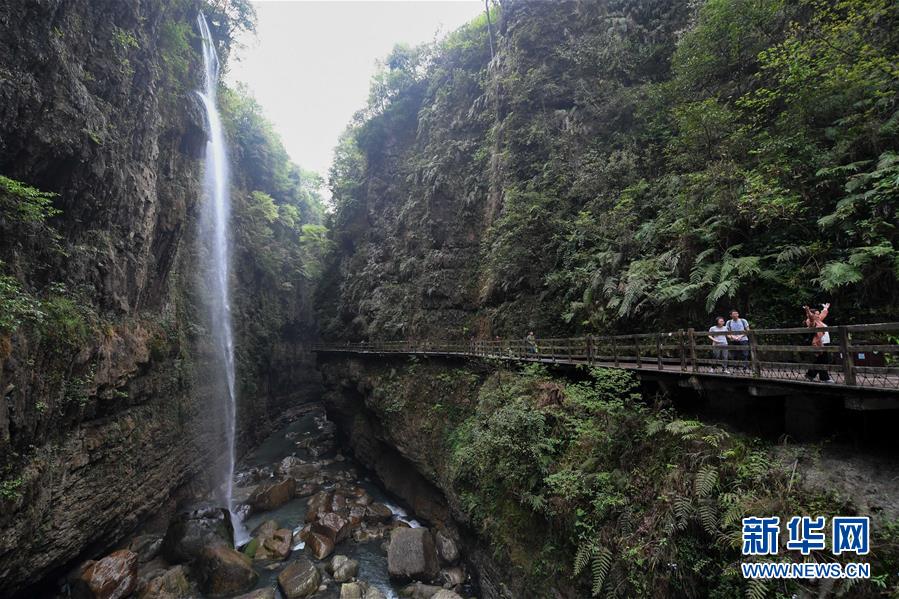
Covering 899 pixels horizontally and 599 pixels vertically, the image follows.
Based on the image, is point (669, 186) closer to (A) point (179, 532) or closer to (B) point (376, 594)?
(B) point (376, 594)

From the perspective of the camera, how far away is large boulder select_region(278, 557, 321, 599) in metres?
12.7

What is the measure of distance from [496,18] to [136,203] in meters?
27.6

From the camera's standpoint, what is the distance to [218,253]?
27.0 m

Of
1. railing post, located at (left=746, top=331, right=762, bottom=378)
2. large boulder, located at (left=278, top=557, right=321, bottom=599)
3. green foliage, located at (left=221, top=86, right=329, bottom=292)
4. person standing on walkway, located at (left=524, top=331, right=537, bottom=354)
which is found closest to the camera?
railing post, located at (left=746, top=331, right=762, bottom=378)

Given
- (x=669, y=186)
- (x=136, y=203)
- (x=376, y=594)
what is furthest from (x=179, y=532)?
(x=669, y=186)

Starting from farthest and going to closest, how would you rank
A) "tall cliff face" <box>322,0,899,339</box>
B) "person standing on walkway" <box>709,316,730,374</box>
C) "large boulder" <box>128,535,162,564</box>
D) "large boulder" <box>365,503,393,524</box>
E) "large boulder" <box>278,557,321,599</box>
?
"large boulder" <box>365,503,393,524</box> < "large boulder" <box>128,535,162,564</box> < "large boulder" <box>278,557,321,599</box> < "tall cliff face" <box>322,0,899,339</box> < "person standing on walkway" <box>709,316,730,374</box>

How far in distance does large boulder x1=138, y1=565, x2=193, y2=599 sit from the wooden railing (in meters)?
13.1

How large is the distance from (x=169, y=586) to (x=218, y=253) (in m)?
20.8

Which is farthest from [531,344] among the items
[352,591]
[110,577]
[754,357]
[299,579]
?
[110,577]

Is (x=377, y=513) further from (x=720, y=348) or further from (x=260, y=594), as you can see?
(x=720, y=348)

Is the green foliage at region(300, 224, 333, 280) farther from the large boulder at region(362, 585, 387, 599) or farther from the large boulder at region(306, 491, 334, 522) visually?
the large boulder at region(362, 585, 387, 599)

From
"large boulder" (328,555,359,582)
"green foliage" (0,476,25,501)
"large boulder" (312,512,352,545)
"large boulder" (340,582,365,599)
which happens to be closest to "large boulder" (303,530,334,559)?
"large boulder" (312,512,352,545)

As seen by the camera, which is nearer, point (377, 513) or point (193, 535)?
point (193, 535)

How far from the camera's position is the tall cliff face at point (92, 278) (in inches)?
363
